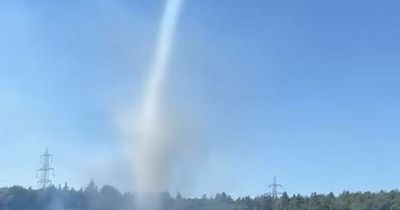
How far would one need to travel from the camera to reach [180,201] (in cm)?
5541

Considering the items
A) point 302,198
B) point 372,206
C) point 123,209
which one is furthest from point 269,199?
point 123,209

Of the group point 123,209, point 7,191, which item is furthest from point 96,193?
point 7,191

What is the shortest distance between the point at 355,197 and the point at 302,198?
780 cm

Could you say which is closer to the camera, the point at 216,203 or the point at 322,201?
the point at 216,203

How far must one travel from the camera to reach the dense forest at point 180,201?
55.8 m

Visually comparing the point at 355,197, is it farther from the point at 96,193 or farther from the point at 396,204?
the point at 96,193

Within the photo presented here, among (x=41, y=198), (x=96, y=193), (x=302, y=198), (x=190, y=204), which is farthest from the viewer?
(x=302, y=198)

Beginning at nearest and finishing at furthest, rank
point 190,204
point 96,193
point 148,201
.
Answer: point 148,201, point 96,193, point 190,204

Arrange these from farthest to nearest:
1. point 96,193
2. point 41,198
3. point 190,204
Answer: point 41,198, point 190,204, point 96,193

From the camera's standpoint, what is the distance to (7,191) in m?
76.6

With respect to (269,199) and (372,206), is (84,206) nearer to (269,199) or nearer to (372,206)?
(269,199)

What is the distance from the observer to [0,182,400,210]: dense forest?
55.8 m

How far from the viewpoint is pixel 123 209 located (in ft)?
177

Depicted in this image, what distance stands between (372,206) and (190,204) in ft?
96.9
